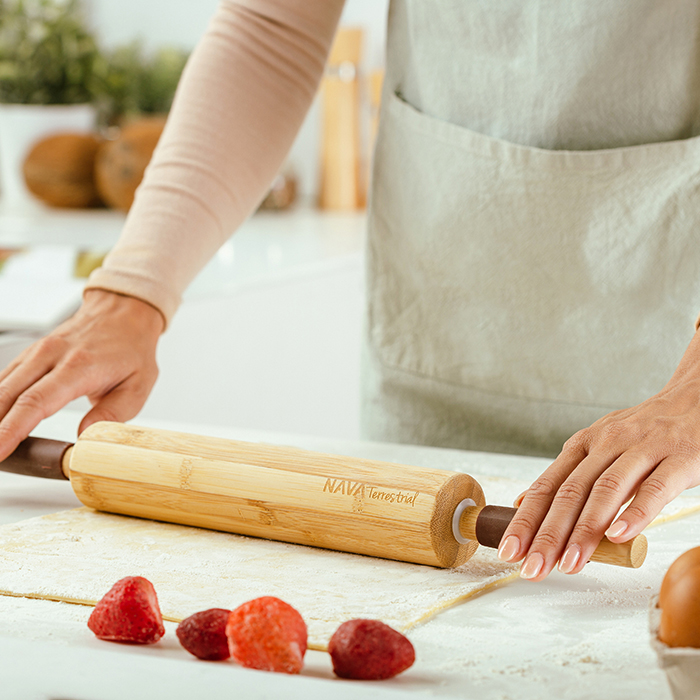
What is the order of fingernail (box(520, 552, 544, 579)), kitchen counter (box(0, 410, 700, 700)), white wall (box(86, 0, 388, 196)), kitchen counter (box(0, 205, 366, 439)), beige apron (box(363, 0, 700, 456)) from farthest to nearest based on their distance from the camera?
white wall (box(86, 0, 388, 196)) → kitchen counter (box(0, 205, 366, 439)) → beige apron (box(363, 0, 700, 456)) → fingernail (box(520, 552, 544, 579)) → kitchen counter (box(0, 410, 700, 700))

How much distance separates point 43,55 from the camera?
249 cm

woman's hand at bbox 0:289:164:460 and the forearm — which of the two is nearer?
woman's hand at bbox 0:289:164:460

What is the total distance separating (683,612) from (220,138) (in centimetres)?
69

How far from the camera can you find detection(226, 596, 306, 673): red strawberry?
47cm

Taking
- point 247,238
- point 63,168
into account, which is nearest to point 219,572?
point 247,238

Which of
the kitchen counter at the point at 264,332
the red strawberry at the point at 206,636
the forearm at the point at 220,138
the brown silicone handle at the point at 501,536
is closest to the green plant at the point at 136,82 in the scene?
the kitchen counter at the point at 264,332

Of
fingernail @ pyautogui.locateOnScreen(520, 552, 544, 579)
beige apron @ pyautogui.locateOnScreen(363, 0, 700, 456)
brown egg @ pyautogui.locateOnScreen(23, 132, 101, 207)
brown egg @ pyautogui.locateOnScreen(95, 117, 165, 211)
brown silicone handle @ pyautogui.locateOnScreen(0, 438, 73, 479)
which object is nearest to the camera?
fingernail @ pyautogui.locateOnScreen(520, 552, 544, 579)

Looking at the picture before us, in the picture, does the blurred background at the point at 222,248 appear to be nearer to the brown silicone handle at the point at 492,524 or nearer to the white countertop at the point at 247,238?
the white countertop at the point at 247,238

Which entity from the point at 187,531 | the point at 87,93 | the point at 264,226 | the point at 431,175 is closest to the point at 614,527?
the point at 187,531

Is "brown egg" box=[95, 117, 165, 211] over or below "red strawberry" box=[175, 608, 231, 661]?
over

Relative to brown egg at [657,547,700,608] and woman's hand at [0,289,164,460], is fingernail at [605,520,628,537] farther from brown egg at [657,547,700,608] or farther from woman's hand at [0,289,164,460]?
woman's hand at [0,289,164,460]

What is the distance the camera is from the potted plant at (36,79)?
2447 mm

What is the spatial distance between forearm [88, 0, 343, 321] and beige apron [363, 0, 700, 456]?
11cm

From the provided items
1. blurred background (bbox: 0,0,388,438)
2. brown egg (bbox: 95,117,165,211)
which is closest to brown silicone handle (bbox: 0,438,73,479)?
blurred background (bbox: 0,0,388,438)
